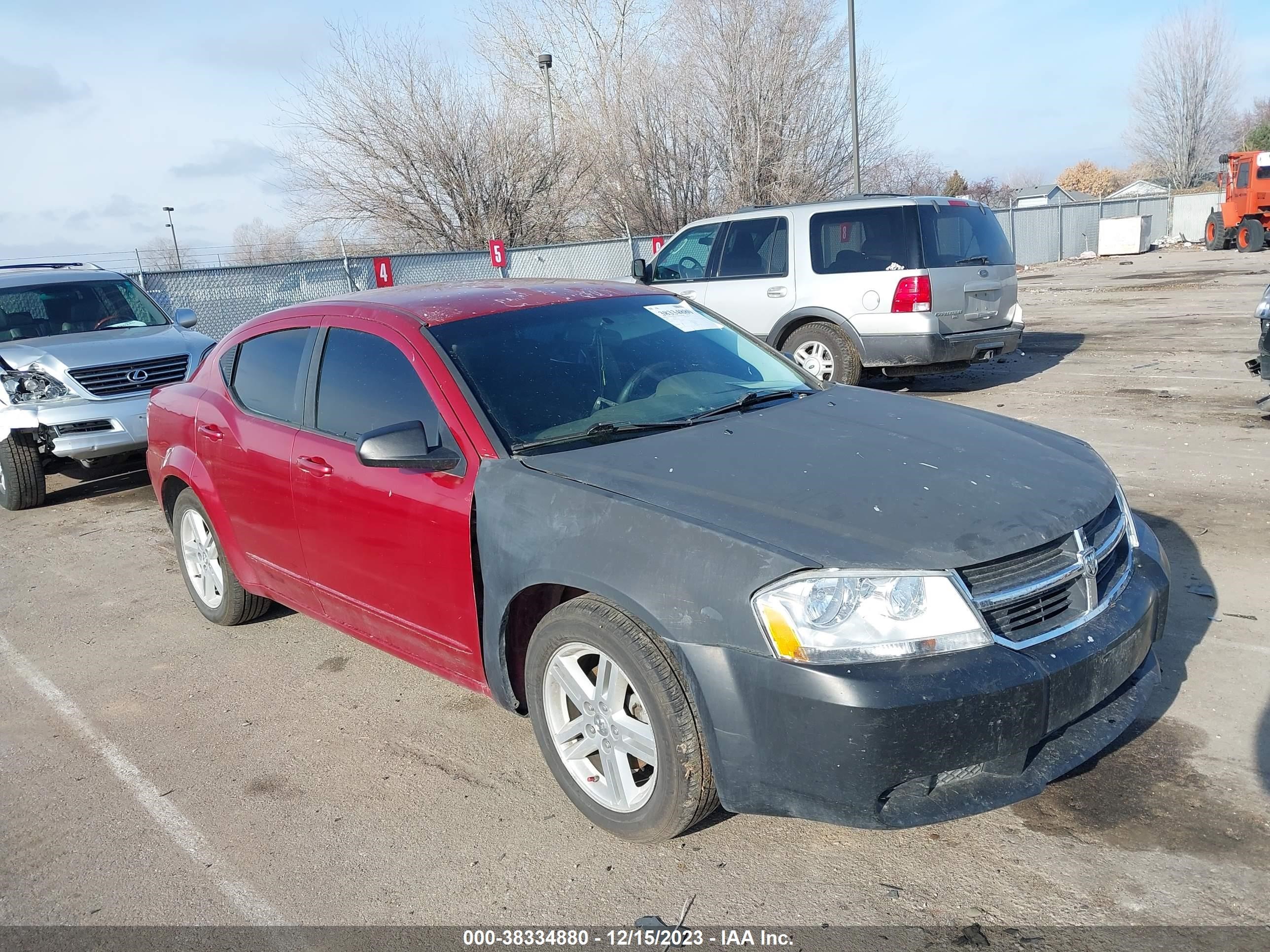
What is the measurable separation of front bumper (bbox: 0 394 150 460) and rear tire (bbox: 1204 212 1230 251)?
33354mm

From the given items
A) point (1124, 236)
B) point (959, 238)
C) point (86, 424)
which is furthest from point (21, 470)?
point (1124, 236)

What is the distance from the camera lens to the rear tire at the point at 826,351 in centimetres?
971

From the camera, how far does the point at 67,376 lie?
8.09m

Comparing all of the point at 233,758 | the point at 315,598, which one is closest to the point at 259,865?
the point at 233,758

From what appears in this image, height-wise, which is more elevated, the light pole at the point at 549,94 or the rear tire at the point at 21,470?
the light pole at the point at 549,94

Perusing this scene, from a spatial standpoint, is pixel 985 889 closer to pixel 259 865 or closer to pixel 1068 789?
pixel 1068 789

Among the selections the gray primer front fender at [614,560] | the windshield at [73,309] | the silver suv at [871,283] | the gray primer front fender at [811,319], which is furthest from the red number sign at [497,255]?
the gray primer front fender at [614,560]

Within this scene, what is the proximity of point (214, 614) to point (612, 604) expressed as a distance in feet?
10.3

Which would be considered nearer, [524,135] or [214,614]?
[214,614]

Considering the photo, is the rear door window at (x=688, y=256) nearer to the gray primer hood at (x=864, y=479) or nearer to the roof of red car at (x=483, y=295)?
the roof of red car at (x=483, y=295)

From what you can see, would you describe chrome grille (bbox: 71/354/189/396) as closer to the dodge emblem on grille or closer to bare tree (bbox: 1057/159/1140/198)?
the dodge emblem on grille

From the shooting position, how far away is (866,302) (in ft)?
31.1

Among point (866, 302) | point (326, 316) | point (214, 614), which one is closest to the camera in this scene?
point (326, 316)

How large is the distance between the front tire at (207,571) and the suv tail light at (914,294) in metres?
6.35
